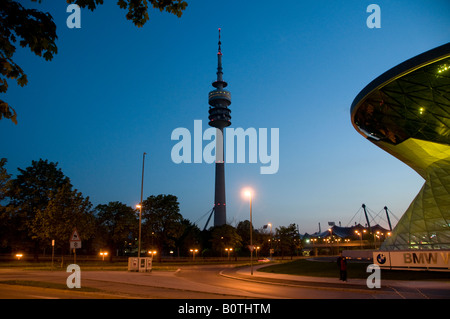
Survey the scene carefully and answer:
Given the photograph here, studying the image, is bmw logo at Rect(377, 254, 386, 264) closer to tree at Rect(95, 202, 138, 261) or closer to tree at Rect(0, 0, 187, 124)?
tree at Rect(0, 0, 187, 124)

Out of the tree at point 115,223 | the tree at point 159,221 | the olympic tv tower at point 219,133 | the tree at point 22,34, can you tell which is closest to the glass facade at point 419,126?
the tree at point 22,34

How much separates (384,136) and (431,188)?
7.62 meters

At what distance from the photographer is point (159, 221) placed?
188 ft

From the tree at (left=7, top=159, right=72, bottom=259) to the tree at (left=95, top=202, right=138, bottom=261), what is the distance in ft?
29.6

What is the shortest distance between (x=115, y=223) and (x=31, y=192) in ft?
47.1

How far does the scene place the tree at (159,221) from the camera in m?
56.6

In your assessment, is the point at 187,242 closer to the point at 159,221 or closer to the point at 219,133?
the point at 159,221

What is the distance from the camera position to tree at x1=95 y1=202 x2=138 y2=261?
55294 millimetres

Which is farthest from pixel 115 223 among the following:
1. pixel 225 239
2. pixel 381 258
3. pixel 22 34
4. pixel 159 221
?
pixel 22 34

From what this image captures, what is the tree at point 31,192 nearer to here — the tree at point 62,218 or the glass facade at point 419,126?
the tree at point 62,218

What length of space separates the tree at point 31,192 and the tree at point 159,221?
44.2 ft
